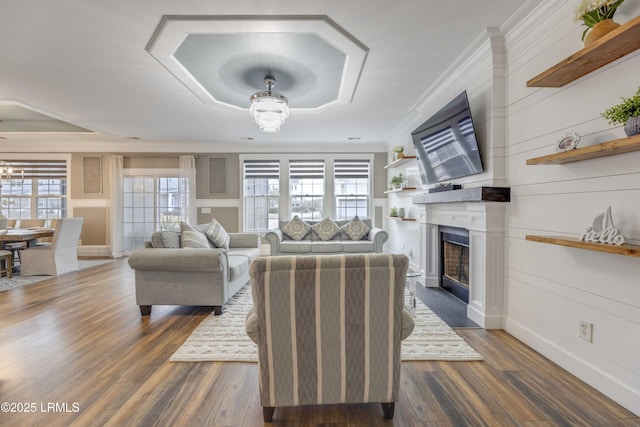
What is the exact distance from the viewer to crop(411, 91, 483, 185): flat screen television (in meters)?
2.73

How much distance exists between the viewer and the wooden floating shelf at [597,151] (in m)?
1.38

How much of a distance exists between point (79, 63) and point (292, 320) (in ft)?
11.1

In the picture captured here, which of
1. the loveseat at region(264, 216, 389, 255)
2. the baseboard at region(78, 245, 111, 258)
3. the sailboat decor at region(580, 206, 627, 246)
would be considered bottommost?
the baseboard at region(78, 245, 111, 258)

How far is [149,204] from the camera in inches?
265

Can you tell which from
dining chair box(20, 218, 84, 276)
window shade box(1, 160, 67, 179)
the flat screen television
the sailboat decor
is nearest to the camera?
the sailboat decor

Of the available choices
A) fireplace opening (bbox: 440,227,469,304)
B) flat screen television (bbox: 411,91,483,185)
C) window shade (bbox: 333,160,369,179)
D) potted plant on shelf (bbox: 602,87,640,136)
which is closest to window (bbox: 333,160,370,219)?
window shade (bbox: 333,160,369,179)

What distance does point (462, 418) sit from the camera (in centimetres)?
154

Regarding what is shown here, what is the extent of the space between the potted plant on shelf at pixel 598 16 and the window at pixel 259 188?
5.75 meters

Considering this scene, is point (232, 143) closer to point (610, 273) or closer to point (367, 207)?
point (367, 207)

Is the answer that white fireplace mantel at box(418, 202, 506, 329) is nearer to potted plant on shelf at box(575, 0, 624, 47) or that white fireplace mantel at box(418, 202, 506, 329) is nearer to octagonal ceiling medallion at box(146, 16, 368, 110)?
potted plant on shelf at box(575, 0, 624, 47)

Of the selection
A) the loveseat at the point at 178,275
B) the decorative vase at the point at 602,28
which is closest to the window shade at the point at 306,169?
the loveseat at the point at 178,275

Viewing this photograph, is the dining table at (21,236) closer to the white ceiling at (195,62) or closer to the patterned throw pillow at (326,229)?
the white ceiling at (195,62)

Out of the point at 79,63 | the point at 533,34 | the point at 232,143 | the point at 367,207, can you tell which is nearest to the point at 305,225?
the point at 367,207

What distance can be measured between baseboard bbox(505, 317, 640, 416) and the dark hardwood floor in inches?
1.7
